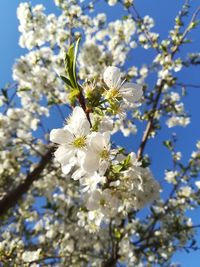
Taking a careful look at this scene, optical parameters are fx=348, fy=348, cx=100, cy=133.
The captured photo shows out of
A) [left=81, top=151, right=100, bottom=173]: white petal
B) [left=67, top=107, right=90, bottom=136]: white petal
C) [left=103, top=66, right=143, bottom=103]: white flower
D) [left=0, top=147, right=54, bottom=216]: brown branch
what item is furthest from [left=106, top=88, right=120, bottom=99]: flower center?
[left=0, top=147, right=54, bottom=216]: brown branch

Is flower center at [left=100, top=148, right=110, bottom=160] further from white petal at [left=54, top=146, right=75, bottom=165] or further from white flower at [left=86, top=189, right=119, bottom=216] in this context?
white flower at [left=86, top=189, right=119, bottom=216]

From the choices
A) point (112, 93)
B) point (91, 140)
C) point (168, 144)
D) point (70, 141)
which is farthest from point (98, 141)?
point (168, 144)

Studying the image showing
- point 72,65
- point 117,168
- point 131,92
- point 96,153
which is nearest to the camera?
point 72,65

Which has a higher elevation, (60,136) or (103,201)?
(103,201)

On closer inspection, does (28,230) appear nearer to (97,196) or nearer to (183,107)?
(183,107)

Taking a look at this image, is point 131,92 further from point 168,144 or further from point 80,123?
point 168,144

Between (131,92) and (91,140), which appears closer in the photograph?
(91,140)

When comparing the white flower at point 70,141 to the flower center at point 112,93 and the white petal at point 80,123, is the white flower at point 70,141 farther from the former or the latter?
the flower center at point 112,93
